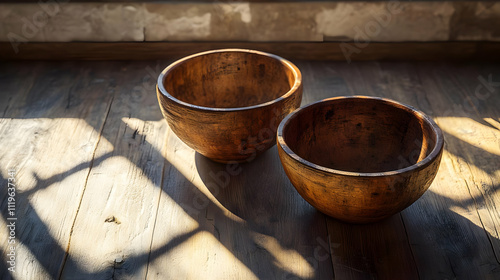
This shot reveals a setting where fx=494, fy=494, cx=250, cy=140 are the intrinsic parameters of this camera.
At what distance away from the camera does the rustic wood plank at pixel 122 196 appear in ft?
4.41

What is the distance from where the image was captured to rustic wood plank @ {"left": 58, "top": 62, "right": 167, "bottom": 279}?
134 cm

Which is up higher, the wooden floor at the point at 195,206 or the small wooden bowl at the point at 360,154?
the small wooden bowl at the point at 360,154

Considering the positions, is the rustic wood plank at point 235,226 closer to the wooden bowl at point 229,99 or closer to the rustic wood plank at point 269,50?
the wooden bowl at point 229,99

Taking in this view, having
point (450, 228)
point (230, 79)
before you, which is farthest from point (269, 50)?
point (450, 228)

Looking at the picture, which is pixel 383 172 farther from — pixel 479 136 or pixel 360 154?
pixel 479 136

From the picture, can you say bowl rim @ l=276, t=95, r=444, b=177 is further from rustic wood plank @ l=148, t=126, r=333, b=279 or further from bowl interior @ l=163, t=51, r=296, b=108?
bowl interior @ l=163, t=51, r=296, b=108

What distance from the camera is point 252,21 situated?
2.44 meters

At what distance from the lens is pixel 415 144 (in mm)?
1503

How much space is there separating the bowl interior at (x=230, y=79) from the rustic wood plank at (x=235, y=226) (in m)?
0.26

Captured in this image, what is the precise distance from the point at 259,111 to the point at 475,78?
1297 mm

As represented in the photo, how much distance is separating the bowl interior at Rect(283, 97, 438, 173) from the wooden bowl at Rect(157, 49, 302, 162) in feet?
0.29

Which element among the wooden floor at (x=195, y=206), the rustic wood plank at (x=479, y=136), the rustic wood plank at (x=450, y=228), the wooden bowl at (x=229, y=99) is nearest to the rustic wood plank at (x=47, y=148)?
the wooden floor at (x=195, y=206)

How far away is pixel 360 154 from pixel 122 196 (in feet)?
2.60

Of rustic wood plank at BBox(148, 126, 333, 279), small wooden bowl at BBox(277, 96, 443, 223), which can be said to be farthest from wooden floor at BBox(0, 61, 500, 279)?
small wooden bowl at BBox(277, 96, 443, 223)
